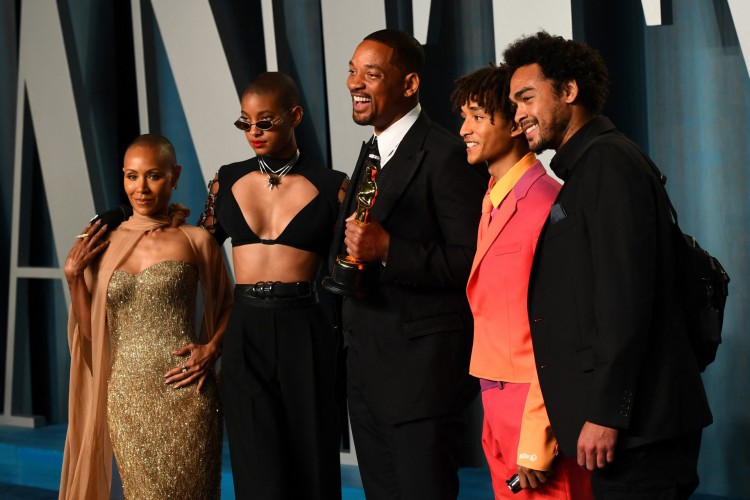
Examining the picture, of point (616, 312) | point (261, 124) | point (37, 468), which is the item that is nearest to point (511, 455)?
point (616, 312)

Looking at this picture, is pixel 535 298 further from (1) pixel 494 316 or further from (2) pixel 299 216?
(2) pixel 299 216

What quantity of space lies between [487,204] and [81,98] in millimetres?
3427

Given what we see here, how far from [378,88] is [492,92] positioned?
423 mm

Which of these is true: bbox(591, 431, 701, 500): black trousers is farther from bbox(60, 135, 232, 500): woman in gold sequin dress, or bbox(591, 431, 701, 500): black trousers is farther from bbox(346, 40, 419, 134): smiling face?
bbox(60, 135, 232, 500): woman in gold sequin dress

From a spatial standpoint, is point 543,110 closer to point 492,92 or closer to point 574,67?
point 574,67

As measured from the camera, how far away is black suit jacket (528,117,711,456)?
5.77ft

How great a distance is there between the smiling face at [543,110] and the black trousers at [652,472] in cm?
65

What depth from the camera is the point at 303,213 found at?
9.55 ft

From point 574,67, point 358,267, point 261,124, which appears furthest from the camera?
point 261,124

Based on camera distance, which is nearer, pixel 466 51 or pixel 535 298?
pixel 535 298

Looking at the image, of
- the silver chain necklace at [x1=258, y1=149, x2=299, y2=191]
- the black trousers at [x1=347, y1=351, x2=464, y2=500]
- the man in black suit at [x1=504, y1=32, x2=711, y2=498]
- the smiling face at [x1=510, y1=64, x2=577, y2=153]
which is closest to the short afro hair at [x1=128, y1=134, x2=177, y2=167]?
the silver chain necklace at [x1=258, y1=149, x2=299, y2=191]

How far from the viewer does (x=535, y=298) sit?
76.7 inches

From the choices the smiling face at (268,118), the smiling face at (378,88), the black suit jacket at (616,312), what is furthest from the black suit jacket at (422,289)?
the black suit jacket at (616,312)

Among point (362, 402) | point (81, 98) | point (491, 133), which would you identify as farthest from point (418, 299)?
point (81, 98)
